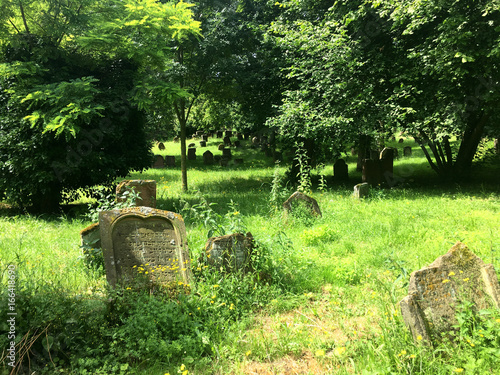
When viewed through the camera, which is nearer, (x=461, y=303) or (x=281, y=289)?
(x=461, y=303)

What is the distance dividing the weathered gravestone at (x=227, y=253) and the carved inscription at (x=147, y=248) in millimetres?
493

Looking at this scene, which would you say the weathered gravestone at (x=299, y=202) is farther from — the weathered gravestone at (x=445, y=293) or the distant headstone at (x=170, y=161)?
the distant headstone at (x=170, y=161)

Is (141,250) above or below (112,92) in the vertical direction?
below

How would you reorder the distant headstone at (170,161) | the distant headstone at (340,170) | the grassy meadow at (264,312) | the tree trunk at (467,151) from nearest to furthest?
the grassy meadow at (264,312), the tree trunk at (467,151), the distant headstone at (340,170), the distant headstone at (170,161)

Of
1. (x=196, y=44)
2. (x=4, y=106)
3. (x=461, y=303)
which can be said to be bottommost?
(x=461, y=303)

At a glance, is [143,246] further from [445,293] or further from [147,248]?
[445,293]

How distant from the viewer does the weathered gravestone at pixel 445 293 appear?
2.90 meters

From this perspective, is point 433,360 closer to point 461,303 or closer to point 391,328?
point 391,328

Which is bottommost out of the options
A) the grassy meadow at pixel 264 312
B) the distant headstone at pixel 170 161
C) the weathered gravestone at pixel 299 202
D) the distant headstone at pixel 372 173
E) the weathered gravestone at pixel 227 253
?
the grassy meadow at pixel 264 312

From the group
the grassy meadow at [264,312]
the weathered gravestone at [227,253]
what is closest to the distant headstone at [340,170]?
the grassy meadow at [264,312]

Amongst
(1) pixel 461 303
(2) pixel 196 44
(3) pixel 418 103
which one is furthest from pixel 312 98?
(1) pixel 461 303

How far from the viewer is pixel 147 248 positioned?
4.71 meters

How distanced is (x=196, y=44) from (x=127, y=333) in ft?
38.6

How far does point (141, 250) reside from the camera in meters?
4.68
